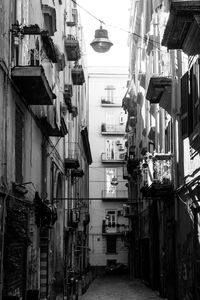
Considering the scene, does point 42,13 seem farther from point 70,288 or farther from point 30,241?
point 70,288

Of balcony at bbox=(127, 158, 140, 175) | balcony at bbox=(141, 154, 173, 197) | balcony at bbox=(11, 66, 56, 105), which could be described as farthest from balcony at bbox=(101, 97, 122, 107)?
balcony at bbox=(11, 66, 56, 105)

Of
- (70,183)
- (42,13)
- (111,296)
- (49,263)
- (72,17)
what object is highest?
(72,17)

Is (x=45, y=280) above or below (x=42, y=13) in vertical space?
Result: below

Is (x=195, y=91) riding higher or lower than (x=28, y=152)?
higher

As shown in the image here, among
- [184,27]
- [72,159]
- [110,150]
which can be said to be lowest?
[72,159]

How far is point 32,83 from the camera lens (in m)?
12.4

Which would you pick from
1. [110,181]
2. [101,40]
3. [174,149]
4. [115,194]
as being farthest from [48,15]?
[115,194]

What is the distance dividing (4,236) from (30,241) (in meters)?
3.23

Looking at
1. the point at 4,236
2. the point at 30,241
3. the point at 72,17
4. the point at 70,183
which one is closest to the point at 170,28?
the point at 4,236

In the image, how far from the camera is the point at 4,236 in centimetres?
1108

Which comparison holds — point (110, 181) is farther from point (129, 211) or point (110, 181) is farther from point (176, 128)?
point (176, 128)

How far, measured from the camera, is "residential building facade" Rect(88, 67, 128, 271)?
49969 mm

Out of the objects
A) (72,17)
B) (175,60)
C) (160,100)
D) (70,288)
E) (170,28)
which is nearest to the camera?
(170,28)

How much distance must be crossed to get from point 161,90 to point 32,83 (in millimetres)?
6502
